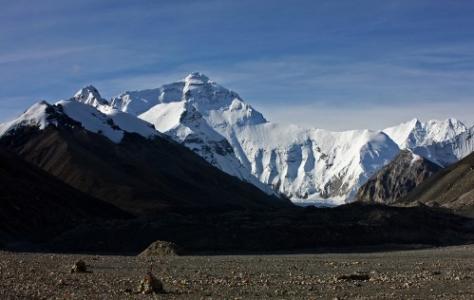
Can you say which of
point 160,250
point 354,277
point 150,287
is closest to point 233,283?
point 150,287

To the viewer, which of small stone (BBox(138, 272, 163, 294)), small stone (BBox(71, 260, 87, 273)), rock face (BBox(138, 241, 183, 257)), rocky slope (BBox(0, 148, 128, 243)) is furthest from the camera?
rocky slope (BBox(0, 148, 128, 243))

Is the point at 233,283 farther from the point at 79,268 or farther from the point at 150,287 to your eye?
the point at 79,268

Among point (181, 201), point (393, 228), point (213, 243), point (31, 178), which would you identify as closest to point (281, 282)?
point (213, 243)

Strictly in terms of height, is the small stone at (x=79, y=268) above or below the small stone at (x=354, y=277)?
above

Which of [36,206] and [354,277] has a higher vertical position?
[36,206]

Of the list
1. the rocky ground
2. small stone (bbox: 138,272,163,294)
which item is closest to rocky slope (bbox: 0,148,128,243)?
the rocky ground

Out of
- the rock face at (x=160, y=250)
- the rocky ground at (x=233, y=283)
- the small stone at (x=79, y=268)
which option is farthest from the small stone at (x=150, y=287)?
the rock face at (x=160, y=250)

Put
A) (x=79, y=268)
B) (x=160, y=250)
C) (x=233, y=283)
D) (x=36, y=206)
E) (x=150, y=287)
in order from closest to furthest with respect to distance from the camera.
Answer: (x=150, y=287)
(x=233, y=283)
(x=79, y=268)
(x=160, y=250)
(x=36, y=206)

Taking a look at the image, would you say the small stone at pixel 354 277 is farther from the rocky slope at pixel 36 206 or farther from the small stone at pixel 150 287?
the rocky slope at pixel 36 206

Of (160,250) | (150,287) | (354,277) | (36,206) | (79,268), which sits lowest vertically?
(354,277)

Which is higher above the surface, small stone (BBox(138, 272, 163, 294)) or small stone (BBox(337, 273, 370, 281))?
small stone (BBox(138, 272, 163, 294))

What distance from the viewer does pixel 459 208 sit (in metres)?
168

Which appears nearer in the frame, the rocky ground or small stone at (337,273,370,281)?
the rocky ground

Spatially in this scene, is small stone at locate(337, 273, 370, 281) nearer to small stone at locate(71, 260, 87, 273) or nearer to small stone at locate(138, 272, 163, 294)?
small stone at locate(138, 272, 163, 294)
